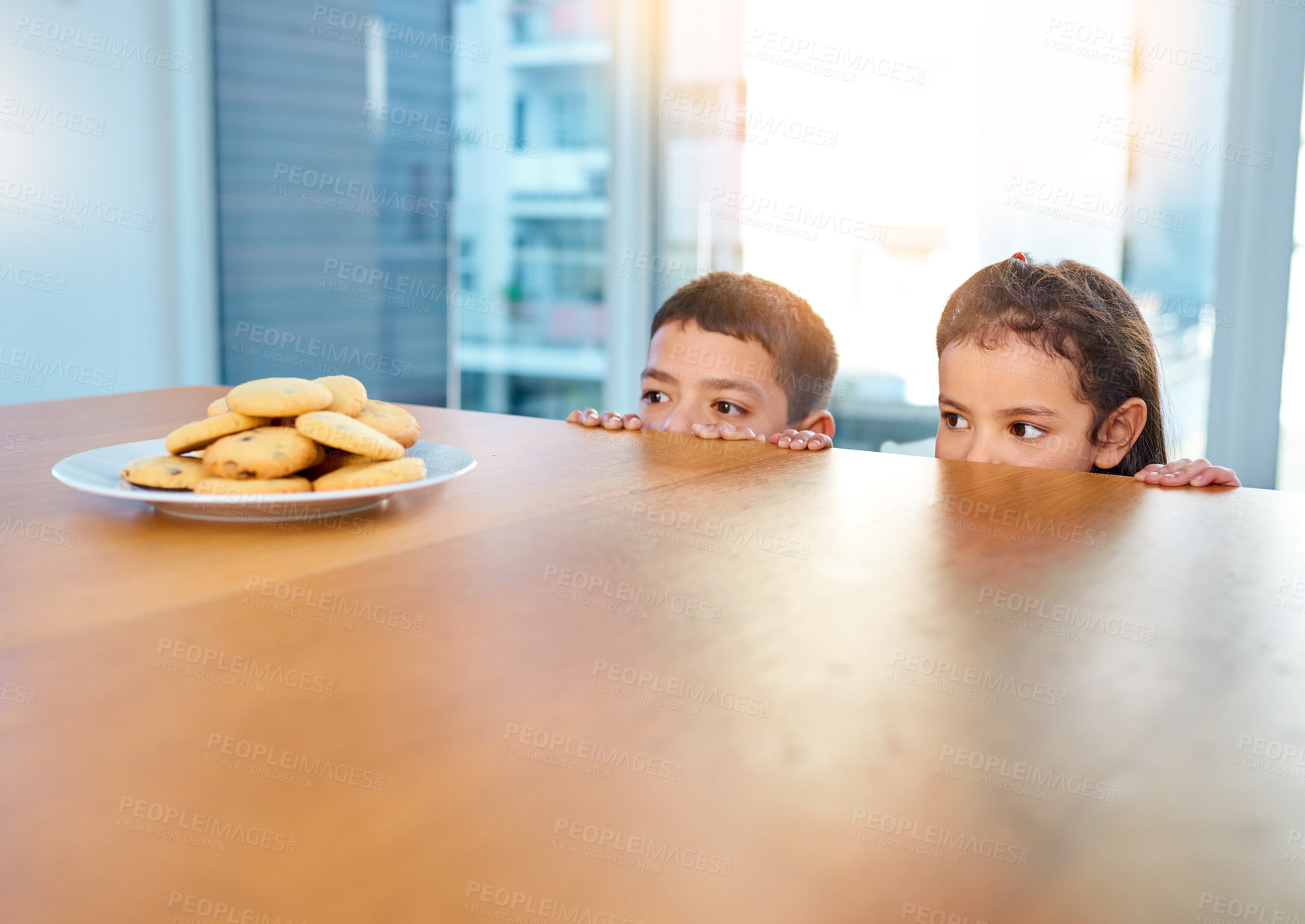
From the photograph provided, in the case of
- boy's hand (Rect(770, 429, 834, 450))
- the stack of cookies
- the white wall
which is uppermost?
the white wall

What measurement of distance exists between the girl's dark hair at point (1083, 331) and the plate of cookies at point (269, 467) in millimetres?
913

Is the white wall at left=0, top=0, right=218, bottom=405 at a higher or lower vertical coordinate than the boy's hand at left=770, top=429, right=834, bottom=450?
higher

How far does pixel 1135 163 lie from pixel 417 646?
91.5 inches

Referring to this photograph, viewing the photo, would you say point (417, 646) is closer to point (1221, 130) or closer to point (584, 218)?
point (1221, 130)

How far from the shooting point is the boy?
1.53m

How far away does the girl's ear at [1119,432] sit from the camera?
136 cm

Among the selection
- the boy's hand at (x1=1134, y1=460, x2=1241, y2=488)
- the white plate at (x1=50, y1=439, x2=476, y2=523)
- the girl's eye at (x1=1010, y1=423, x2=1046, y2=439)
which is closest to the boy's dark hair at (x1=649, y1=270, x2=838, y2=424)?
the girl's eye at (x1=1010, y1=423, x2=1046, y2=439)

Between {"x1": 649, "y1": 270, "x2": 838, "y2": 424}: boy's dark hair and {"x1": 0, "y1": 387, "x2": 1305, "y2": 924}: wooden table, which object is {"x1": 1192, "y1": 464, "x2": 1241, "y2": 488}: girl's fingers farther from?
{"x1": 649, "y1": 270, "x2": 838, "y2": 424}: boy's dark hair

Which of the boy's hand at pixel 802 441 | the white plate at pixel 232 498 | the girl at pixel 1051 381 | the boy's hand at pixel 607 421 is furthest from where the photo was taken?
the girl at pixel 1051 381

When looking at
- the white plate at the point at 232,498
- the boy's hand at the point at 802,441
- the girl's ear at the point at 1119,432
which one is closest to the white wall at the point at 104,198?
the white plate at the point at 232,498

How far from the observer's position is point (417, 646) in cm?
43

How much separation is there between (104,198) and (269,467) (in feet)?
9.95

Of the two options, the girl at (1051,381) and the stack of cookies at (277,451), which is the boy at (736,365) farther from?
the stack of cookies at (277,451)

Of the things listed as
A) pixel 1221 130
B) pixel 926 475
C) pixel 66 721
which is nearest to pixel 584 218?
pixel 1221 130
